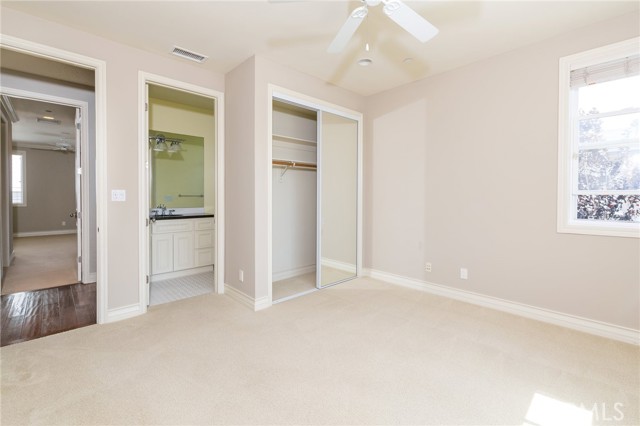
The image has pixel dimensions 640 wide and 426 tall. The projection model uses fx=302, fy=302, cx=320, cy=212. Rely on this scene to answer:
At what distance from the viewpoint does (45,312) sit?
312 cm

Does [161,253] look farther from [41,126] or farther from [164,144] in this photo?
[41,126]

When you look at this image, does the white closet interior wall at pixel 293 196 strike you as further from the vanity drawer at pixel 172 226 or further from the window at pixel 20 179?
the window at pixel 20 179

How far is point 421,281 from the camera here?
3.89m

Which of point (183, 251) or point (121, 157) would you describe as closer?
point (121, 157)

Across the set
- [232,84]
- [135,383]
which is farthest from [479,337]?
[232,84]

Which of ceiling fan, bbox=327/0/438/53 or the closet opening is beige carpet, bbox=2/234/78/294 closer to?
the closet opening

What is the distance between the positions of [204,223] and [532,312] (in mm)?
4380

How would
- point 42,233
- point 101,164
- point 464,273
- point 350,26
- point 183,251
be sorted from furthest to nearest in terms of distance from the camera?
point 42,233 < point 183,251 < point 464,273 < point 101,164 < point 350,26

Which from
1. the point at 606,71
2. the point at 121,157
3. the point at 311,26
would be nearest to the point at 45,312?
the point at 121,157

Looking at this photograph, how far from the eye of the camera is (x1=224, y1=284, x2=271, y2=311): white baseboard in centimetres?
325

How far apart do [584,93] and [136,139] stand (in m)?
4.30

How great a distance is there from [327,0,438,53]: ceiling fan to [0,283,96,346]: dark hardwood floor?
3422mm

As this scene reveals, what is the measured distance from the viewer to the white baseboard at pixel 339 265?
4.15 metres

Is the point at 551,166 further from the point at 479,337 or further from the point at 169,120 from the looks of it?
the point at 169,120
